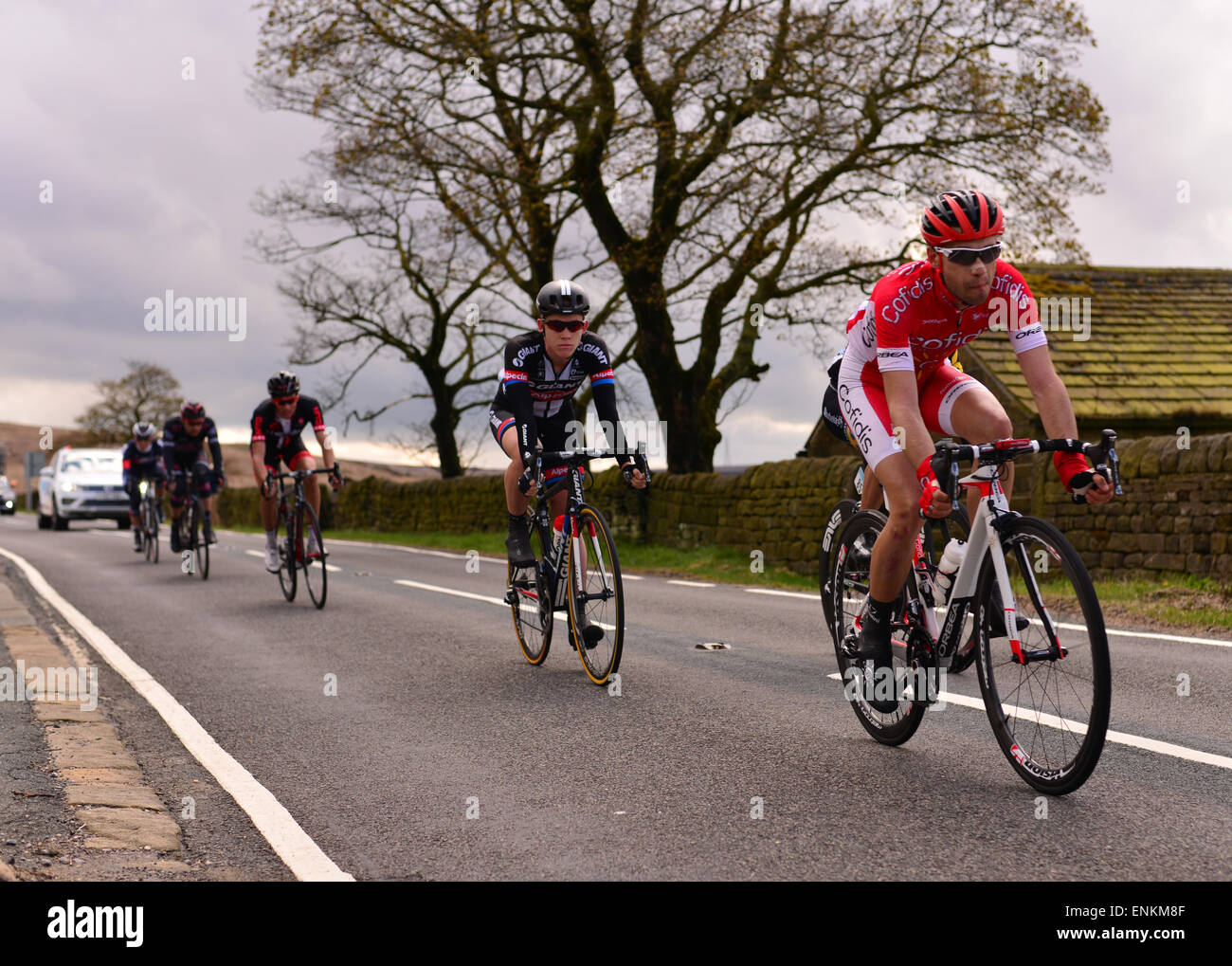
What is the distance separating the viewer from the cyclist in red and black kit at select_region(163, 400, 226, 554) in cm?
1488

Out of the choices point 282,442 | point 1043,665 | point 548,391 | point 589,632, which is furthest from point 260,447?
point 1043,665

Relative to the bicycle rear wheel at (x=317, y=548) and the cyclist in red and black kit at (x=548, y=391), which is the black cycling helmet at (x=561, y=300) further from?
the bicycle rear wheel at (x=317, y=548)

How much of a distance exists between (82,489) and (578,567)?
98.1 feet

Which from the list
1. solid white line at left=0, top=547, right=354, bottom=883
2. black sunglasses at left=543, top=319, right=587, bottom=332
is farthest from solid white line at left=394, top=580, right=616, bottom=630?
black sunglasses at left=543, top=319, right=587, bottom=332

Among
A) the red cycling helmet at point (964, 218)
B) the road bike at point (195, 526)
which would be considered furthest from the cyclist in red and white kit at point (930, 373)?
the road bike at point (195, 526)

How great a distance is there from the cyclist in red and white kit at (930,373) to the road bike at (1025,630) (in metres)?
0.13

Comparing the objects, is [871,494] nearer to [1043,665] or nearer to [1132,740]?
[1132,740]

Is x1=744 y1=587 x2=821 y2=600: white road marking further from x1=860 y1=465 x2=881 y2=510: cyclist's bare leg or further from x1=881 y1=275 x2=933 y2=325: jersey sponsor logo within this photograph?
x1=881 y1=275 x2=933 y2=325: jersey sponsor logo

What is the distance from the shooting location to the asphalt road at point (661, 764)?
3.60 meters

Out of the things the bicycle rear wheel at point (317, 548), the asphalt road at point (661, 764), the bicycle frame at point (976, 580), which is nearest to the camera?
the asphalt road at point (661, 764)

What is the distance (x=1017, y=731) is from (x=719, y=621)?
5.52m

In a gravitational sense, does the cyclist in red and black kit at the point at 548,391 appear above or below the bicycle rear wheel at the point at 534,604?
above

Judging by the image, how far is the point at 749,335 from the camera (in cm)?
2775
